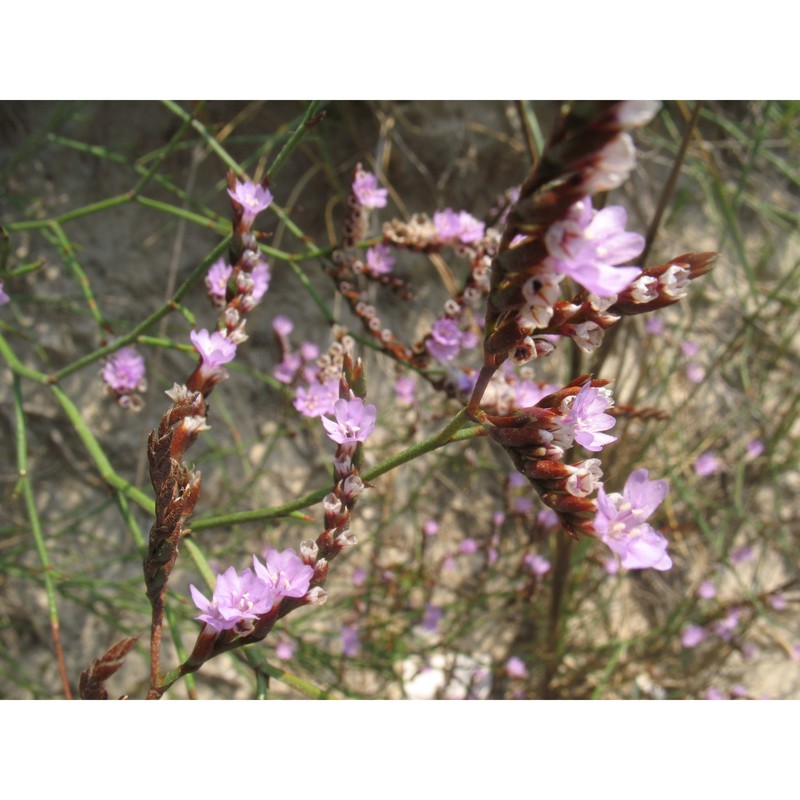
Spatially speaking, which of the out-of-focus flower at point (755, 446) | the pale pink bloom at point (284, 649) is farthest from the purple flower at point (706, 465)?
the pale pink bloom at point (284, 649)

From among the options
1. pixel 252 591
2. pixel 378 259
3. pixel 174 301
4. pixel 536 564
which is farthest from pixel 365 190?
pixel 536 564

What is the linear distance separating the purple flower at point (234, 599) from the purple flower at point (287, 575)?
1cm

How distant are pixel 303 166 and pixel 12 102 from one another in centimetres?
108

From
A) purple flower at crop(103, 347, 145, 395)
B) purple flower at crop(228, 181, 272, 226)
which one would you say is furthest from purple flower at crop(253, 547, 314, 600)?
purple flower at crop(103, 347, 145, 395)

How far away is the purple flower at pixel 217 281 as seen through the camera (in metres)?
1.45

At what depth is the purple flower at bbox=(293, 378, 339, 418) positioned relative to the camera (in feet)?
4.90

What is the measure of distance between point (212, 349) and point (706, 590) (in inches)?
102

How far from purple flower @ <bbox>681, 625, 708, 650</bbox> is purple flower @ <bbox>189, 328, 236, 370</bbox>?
2.47 metres

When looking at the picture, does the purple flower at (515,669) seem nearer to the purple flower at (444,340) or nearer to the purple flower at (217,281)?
the purple flower at (444,340)

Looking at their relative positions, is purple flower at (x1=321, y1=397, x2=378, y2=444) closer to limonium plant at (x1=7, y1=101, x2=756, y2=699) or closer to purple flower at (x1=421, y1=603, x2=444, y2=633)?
limonium plant at (x1=7, y1=101, x2=756, y2=699)

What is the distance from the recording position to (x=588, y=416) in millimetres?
947

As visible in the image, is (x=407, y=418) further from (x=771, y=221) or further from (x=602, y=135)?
(x=602, y=135)

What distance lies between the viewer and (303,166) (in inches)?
109

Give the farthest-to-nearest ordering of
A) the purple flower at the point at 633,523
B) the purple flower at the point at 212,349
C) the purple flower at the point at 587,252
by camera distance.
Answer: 1. the purple flower at the point at 212,349
2. the purple flower at the point at 633,523
3. the purple flower at the point at 587,252
